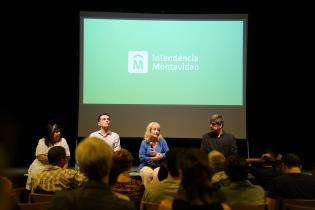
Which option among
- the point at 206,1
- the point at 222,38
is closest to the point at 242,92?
the point at 222,38

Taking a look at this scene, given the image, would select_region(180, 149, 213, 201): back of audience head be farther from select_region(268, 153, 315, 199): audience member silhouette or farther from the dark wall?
the dark wall

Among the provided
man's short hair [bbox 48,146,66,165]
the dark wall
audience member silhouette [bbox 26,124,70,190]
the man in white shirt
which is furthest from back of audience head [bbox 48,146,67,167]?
the dark wall

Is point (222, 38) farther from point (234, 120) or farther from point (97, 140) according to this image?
point (97, 140)

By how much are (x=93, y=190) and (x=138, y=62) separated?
5.38 meters

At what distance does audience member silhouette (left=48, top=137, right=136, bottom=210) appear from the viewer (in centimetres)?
177

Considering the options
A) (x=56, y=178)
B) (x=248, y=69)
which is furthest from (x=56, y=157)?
(x=248, y=69)

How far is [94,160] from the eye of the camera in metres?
1.82

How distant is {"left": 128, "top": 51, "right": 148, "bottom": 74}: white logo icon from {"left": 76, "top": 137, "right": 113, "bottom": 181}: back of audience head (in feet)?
17.3

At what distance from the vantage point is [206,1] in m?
7.57

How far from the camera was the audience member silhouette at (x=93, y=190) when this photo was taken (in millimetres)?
1770

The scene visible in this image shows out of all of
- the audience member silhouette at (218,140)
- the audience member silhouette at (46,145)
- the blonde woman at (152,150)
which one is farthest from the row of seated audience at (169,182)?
the audience member silhouette at (46,145)

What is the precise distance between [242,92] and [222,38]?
35.3 inches

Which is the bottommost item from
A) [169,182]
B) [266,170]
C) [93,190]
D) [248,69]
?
[266,170]

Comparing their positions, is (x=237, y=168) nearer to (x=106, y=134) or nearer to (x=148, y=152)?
(x=148, y=152)
